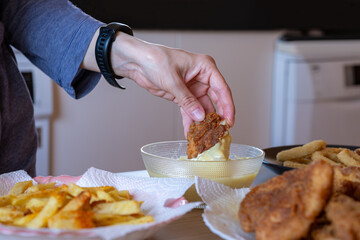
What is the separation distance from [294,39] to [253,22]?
280 mm

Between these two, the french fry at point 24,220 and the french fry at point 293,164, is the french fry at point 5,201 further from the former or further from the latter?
the french fry at point 293,164

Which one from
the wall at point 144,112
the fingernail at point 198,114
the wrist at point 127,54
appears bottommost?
the wall at point 144,112

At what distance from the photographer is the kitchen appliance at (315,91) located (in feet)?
10.1

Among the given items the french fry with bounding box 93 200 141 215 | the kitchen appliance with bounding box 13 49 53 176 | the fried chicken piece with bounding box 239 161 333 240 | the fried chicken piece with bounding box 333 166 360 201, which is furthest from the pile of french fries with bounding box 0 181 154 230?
the kitchen appliance with bounding box 13 49 53 176

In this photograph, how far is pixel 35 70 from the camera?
2.39 meters

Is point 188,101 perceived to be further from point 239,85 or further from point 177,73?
point 239,85

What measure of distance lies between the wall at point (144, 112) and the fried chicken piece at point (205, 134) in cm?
149

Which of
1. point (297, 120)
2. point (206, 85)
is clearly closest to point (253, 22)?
point (297, 120)

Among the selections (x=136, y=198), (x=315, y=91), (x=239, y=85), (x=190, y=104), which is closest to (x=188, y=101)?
(x=190, y=104)

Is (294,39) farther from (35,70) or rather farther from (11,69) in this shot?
(11,69)

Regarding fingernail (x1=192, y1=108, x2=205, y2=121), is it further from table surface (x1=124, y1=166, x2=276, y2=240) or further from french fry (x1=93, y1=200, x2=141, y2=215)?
french fry (x1=93, y1=200, x2=141, y2=215)

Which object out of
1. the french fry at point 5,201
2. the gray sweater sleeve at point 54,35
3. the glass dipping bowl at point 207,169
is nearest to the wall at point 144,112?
the gray sweater sleeve at point 54,35

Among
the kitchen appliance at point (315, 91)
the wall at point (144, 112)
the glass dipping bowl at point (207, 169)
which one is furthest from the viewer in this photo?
the kitchen appliance at point (315, 91)

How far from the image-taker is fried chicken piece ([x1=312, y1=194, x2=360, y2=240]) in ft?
1.98
